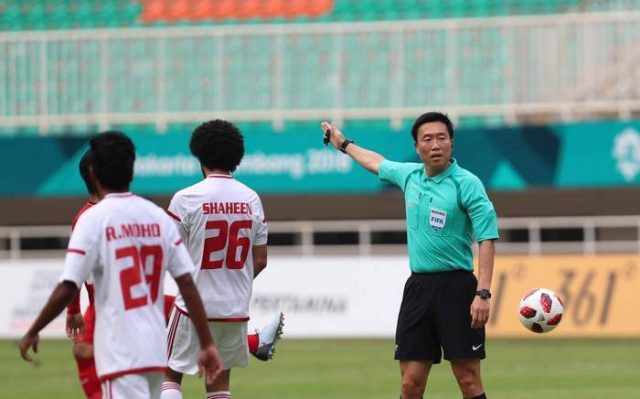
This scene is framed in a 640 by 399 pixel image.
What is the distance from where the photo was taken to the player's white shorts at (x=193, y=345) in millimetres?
8742

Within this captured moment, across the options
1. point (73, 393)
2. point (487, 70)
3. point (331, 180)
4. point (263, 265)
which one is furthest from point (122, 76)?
point (263, 265)

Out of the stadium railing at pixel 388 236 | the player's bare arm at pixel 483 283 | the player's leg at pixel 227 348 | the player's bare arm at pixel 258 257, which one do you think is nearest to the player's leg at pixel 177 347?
the player's leg at pixel 227 348

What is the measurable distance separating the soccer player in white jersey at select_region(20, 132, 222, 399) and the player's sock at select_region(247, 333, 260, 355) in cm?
255

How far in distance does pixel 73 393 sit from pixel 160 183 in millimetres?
Answer: 11955

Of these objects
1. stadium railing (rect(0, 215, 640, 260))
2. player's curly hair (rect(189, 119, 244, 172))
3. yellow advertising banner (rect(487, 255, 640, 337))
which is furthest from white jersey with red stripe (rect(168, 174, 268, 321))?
stadium railing (rect(0, 215, 640, 260))

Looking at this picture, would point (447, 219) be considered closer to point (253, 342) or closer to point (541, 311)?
point (541, 311)

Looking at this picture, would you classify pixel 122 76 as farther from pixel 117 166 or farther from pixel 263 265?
pixel 117 166

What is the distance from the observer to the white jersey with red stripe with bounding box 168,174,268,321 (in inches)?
337

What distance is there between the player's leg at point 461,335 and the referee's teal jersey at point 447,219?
14 centimetres

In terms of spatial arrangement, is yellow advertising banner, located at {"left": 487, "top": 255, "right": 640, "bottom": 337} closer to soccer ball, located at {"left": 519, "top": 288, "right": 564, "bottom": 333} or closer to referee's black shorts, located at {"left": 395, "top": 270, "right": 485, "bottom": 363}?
soccer ball, located at {"left": 519, "top": 288, "right": 564, "bottom": 333}

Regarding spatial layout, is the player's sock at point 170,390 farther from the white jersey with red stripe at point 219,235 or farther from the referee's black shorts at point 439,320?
the referee's black shorts at point 439,320

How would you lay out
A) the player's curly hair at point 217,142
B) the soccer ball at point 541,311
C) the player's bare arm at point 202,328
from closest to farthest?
the player's bare arm at point 202,328 < the player's curly hair at point 217,142 < the soccer ball at point 541,311

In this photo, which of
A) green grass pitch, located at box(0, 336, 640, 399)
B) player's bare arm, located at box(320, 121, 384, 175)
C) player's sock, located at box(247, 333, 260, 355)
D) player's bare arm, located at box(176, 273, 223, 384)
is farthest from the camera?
green grass pitch, located at box(0, 336, 640, 399)

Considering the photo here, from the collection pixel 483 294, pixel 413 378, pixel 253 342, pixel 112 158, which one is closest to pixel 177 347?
pixel 253 342
